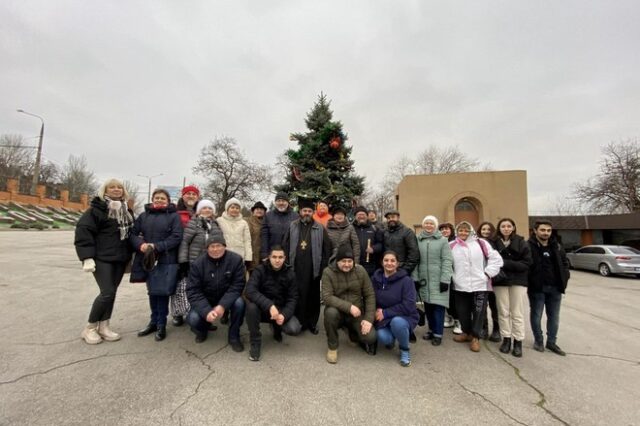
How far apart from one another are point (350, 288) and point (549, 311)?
2894 millimetres

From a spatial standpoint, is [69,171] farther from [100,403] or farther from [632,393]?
[632,393]

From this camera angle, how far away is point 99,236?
3557 mm

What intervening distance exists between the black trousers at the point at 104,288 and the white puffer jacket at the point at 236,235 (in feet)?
4.68

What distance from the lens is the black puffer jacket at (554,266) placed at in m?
3.77

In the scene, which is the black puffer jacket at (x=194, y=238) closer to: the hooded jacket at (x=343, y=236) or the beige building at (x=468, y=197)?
the hooded jacket at (x=343, y=236)

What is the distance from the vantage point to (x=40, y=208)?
105ft

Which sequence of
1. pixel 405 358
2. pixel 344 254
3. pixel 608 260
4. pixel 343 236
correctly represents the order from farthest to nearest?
pixel 608 260 < pixel 343 236 < pixel 344 254 < pixel 405 358

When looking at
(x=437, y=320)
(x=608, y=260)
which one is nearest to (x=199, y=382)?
(x=437, y=320)

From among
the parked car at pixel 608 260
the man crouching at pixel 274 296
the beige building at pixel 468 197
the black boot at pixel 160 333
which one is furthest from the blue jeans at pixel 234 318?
the parked car at pixel 608 260

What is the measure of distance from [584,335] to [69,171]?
6522 cm

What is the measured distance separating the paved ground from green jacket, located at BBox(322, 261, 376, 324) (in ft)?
2.17

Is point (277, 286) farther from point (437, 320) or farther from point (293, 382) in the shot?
point (437, 320)

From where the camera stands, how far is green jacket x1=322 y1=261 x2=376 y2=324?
3594mm

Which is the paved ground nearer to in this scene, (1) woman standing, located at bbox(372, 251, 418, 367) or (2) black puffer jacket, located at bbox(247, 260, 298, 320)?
(1) woman standing, located at bbox(372, 251, 418, 367)
